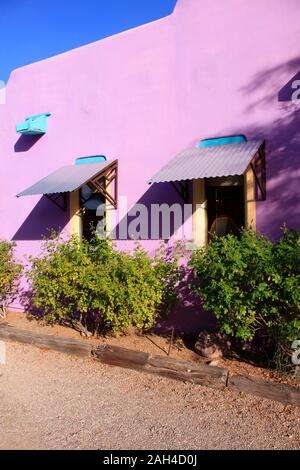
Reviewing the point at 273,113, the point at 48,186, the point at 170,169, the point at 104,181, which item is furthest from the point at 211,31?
the point at 48,186

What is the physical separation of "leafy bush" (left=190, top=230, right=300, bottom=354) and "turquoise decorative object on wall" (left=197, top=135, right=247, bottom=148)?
1818 millimetres

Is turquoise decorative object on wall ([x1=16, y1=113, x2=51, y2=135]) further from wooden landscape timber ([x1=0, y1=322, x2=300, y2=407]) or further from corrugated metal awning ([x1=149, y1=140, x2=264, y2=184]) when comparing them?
wooden landscape timber ([x1=0, y1=322, x2=300, y2=407])

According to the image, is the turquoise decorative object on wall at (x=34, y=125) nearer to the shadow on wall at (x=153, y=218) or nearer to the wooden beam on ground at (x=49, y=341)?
the shadow on wall at (x=153, y=218)

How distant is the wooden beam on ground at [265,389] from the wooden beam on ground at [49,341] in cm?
204

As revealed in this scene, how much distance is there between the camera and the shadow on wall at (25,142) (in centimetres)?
811

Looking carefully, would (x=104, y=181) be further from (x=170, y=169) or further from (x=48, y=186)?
(x=170, y=169)

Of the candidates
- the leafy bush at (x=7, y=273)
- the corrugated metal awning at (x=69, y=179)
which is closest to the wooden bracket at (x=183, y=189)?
the corrugated metal awning at (x=69, y=179)

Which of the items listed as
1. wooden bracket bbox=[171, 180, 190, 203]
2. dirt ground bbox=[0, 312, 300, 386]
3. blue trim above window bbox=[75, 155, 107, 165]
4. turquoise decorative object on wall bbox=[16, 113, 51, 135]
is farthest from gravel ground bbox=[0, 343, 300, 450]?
turquoise decorative object on wall bbox=[16, 113, 51, 135]

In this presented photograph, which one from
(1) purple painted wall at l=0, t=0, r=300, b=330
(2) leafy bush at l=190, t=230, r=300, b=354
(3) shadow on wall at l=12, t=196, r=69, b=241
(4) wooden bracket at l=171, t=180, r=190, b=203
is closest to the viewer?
(2) leafy bush at l=190, t=230, r=300, b=354

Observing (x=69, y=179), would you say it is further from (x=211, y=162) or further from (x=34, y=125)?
(x=211, y=162)

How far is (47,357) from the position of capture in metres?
5.41

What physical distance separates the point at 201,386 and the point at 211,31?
5135mm

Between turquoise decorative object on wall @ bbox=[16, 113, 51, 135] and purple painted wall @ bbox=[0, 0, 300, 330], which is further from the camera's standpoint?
turquoise decorative object on wall @ bbox=[16, 113, 51, 135]

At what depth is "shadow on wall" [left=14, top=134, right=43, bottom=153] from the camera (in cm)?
811
